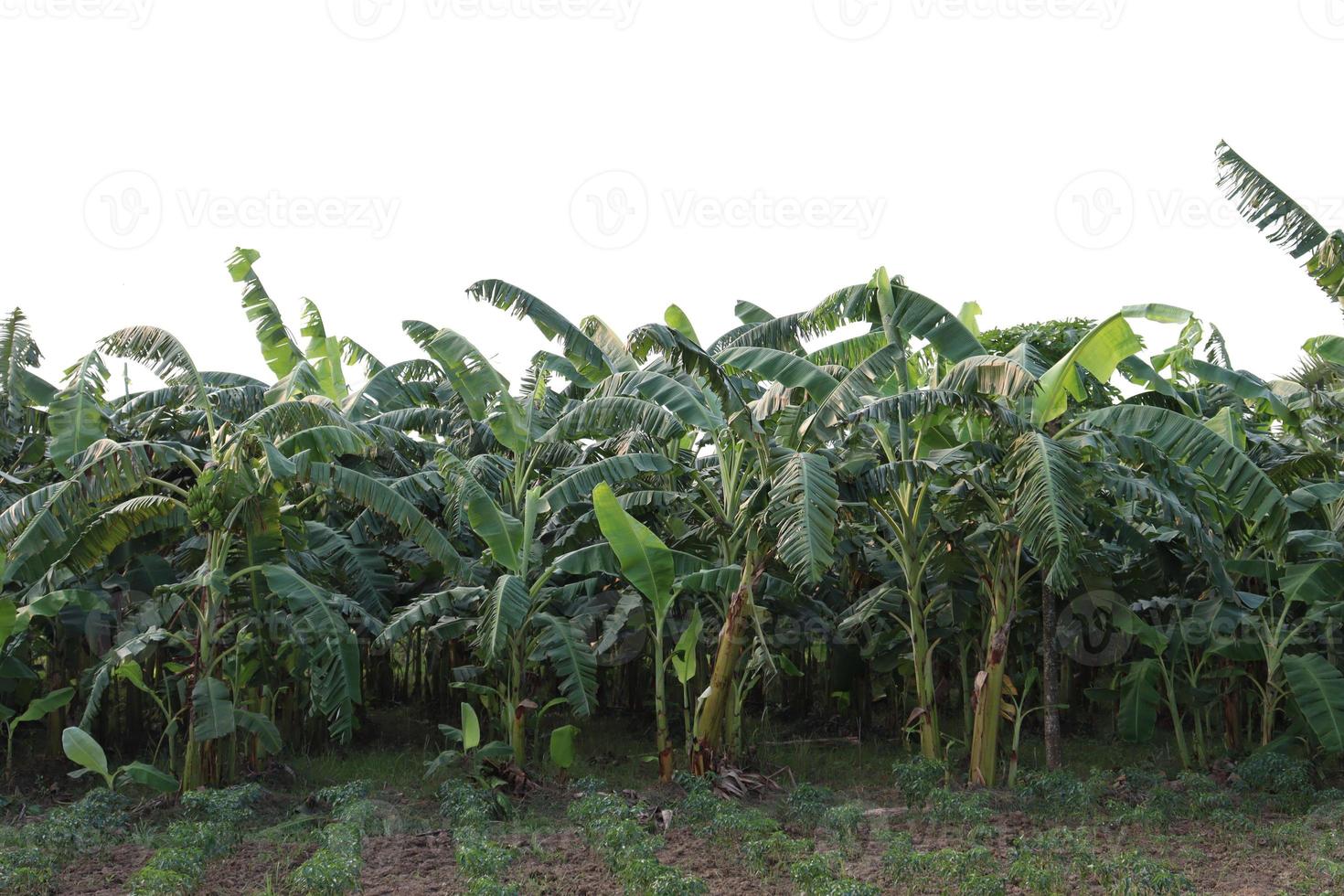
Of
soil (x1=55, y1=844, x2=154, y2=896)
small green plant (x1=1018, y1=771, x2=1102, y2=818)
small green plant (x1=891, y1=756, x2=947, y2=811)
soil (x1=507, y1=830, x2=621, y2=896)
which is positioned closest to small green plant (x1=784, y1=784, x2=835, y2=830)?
small green plant (x1=891, y1=756, x2=947, y2=811)

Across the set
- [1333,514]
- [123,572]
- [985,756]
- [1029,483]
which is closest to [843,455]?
[1029,483]

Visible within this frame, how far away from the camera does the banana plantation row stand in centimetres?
841

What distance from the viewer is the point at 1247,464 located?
849 cm

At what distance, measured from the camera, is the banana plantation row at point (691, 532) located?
8.41 m

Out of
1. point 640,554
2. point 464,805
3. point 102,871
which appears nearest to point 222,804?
point 102,871

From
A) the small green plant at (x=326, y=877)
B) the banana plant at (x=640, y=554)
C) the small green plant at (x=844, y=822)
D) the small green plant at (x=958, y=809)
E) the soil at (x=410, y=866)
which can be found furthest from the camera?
the banana plant at (x=640, y=554)

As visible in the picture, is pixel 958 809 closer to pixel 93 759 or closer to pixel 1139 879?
pixel 1139 879

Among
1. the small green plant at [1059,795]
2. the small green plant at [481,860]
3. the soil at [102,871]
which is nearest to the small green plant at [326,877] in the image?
the small green plant at [481,860]

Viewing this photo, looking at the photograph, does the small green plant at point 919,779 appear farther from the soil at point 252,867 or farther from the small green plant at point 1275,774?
the soil at point 252,867

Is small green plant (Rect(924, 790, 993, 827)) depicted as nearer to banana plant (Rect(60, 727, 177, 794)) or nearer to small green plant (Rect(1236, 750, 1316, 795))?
small green plant (Rect(1236, 750, 1316, 795))

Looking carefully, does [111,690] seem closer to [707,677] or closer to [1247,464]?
[707,677]

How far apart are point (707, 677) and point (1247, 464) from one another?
6.11 metres

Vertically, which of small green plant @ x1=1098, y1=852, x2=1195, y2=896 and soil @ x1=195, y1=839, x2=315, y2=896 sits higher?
soil @ x1=195, y1=839, x2=315, y2=896

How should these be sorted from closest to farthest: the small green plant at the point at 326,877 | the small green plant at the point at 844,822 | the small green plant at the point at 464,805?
the small green plant at the point at 326,877 < the small green plant at the point at 844,822 < the small green plant at the point at 464,805
